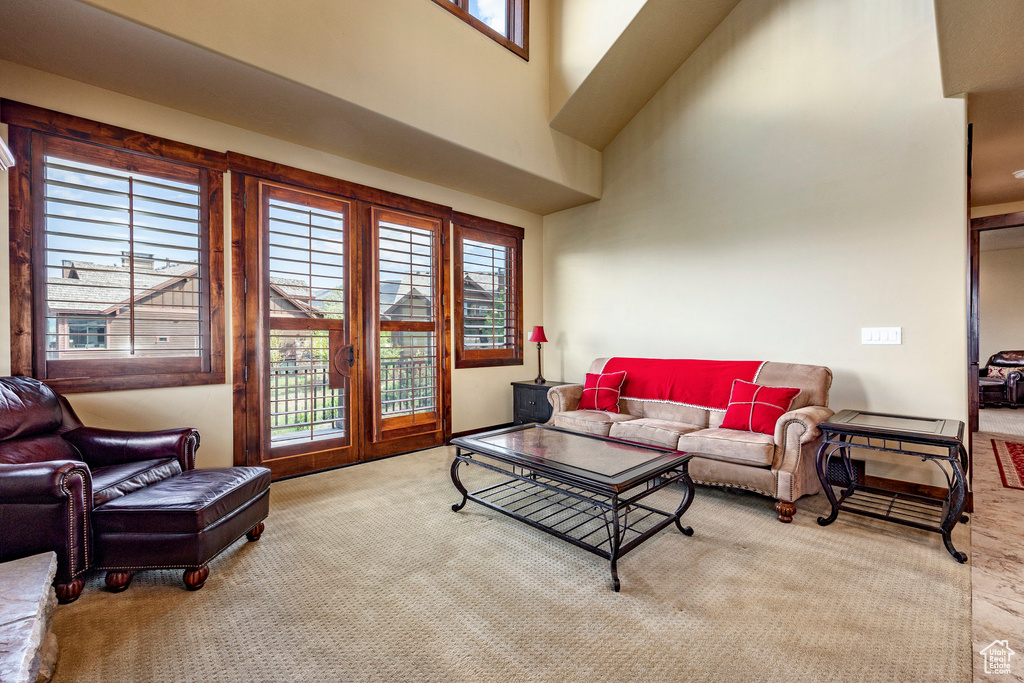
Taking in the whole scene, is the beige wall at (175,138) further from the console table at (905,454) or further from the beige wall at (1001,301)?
the beige wall at (1001,301)

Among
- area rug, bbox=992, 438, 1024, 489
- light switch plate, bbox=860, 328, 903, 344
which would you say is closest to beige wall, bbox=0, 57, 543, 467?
light switch plate, bbox=860, 328, 903, 344

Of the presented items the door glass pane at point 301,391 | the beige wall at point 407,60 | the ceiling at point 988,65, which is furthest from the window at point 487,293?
the ceiling at point 988,65

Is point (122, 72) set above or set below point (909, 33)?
below

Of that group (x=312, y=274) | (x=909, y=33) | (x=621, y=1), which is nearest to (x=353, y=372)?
(x=312, y=274)

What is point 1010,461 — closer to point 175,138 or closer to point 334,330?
point 334,330

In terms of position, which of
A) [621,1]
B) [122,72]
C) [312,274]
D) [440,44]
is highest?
[621,1]

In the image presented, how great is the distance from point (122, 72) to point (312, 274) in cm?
159

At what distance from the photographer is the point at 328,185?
12.0 ft

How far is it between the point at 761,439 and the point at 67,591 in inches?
141

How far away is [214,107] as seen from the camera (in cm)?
295

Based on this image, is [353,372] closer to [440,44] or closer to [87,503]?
[87,503]

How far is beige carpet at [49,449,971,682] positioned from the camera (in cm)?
145

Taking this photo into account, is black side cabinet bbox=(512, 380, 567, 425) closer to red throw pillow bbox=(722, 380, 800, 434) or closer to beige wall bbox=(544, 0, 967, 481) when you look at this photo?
beige wall bbox=(544, 0, 967, 481)

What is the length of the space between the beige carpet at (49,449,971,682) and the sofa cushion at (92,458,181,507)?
405mm
